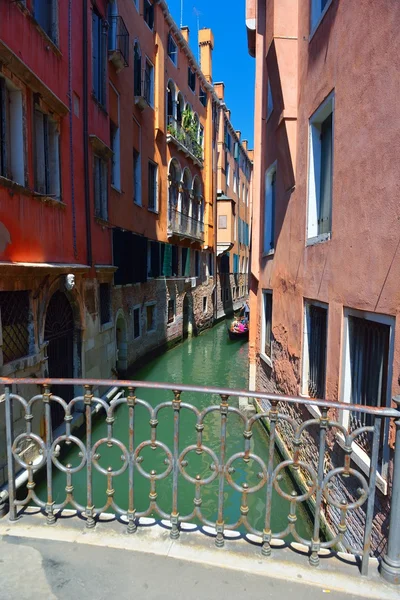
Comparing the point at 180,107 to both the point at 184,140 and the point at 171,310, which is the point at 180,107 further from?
the point at 171,310

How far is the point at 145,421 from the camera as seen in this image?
8.45 meters

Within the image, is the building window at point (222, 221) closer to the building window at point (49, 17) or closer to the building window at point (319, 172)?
the building window at point (49, 17)

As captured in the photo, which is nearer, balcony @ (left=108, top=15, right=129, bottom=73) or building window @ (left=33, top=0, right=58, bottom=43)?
building window @ (left=33, top=0, right=58, bottom=43)

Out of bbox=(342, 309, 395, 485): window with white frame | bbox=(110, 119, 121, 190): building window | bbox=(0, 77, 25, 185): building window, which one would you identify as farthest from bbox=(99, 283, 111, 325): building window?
bbox=(342, 309, 395, 485): window with white frame

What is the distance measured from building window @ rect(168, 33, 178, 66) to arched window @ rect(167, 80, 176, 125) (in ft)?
3.80

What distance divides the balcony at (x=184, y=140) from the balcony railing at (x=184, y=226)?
2691 mm

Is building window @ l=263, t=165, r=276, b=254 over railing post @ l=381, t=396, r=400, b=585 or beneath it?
over

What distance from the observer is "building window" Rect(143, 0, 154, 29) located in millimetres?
13244

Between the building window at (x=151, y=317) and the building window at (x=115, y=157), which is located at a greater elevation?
the building window at (x=115, y=157)

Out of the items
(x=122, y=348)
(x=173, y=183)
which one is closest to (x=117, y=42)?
(x=173, y=183)

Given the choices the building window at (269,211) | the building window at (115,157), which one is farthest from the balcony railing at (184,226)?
the building window at (269,211)

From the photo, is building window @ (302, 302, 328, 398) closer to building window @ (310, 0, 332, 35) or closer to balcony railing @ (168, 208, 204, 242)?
building window @ (310, 0, 332, 35)

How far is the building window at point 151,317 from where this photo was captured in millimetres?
14245

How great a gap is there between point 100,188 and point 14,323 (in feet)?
16.2
